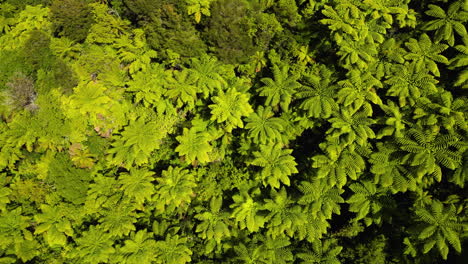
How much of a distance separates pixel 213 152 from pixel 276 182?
5.26ft

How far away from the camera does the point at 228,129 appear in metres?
6.56

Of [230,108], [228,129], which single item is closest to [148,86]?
[230,108]

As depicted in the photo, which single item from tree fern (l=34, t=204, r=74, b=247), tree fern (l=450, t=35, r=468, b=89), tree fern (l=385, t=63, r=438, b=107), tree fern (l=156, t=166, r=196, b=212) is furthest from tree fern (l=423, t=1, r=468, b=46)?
tree fern (l=34, t=204, r=74, b=247)

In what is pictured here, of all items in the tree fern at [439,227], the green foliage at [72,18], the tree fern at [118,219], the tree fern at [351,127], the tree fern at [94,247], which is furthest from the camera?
the green foliage at [72,18]

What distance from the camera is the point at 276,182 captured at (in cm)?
638

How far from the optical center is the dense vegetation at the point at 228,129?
622 cm

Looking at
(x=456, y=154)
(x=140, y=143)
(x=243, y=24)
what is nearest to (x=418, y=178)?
(x=456, y=154)

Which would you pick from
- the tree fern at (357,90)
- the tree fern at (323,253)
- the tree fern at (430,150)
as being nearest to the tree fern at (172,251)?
the tree fern at (323,253)

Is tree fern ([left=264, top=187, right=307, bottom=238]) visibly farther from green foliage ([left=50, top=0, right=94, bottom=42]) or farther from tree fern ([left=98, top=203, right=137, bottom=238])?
green foliage ([left=50, top=0, right=94, bottom=42])

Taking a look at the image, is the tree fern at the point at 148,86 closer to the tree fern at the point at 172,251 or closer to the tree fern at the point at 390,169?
the tree fern at the point at 172,251

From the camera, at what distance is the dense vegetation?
6.22 metres

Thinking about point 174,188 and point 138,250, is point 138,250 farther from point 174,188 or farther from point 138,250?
point 174,188

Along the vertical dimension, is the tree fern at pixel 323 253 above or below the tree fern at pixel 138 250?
below

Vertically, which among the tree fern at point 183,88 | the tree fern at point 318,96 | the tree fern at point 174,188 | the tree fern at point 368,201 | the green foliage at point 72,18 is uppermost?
the green foliage at point 72,18
